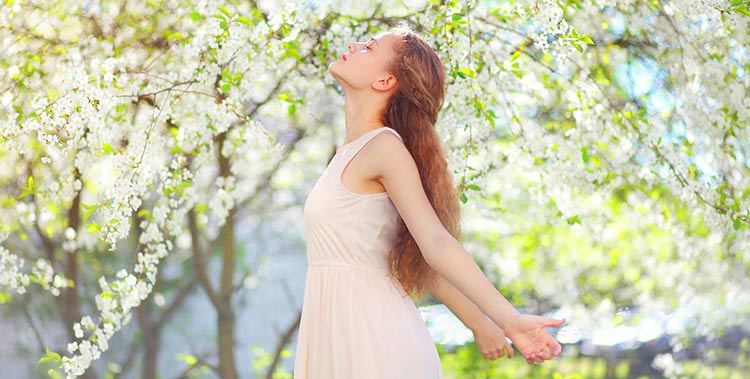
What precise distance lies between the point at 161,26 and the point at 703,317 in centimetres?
318

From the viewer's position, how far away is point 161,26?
4074mm

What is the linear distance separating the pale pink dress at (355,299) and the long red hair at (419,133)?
34mm

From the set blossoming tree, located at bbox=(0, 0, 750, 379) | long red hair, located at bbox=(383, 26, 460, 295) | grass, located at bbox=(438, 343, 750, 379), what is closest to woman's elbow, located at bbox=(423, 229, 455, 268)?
long red hair, located at bbox=(383, 26, 460, 295)

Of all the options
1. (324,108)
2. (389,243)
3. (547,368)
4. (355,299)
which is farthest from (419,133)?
(547,368)

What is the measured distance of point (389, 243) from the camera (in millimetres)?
1921

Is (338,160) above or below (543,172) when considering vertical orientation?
above

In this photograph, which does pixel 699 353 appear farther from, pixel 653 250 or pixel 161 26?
pixel 161 26

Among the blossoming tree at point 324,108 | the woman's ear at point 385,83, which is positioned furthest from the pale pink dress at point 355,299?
the blossoming tree at point 324,108

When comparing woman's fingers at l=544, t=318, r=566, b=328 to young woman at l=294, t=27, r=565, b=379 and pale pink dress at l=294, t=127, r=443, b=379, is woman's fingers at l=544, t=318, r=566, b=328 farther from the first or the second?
pale pink dress at l=294, t=127, r=443, b=379

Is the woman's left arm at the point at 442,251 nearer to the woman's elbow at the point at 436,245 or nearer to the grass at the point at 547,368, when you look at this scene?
the woman's elbow at the point at 436,245

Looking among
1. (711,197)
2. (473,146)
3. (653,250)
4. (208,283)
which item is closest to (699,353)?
(653,250)

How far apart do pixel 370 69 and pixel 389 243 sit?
350 millimetres

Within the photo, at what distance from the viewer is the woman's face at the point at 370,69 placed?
1981mm

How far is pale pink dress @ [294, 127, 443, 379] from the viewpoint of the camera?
1.83 metres
